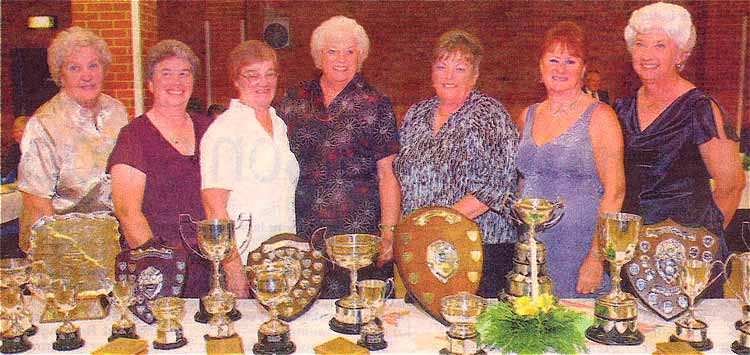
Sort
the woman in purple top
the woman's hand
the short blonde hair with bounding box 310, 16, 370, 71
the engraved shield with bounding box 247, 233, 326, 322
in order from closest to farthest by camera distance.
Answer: the engraved shield with bounding box 247, 233, 326, 322, the woman's hand, the woman in purple top, the short blonde hair with bounding box 310, 16, 370, 71

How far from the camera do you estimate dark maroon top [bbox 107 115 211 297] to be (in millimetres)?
2605

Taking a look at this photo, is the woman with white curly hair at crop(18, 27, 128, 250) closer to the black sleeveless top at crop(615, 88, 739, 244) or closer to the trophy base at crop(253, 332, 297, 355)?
the trophy base at crop(253, 332, 297, 355)

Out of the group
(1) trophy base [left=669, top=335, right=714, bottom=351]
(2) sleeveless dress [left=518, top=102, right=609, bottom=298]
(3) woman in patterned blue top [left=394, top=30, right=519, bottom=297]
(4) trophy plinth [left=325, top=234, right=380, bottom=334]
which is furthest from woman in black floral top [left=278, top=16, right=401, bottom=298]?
(1) trophy base [left=669, top=335, right=714, bottom=351]

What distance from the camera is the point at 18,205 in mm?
4305

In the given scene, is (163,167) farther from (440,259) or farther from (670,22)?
(670,22)

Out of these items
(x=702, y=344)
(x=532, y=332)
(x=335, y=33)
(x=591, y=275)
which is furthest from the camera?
(x=335, y=33)

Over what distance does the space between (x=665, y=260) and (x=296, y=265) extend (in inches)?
43.4

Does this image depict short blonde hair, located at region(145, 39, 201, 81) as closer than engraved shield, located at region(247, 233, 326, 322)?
No

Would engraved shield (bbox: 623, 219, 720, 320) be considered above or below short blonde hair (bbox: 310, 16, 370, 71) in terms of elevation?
below

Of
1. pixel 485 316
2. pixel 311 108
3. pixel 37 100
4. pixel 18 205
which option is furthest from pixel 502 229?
pixel 37 100

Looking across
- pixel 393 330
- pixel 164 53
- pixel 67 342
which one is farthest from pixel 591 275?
pixel 164 53

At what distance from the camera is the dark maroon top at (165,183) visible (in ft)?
8.55

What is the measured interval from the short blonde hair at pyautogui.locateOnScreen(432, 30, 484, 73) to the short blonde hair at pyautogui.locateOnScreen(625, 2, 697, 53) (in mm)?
644

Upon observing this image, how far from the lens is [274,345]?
172 centimetres
